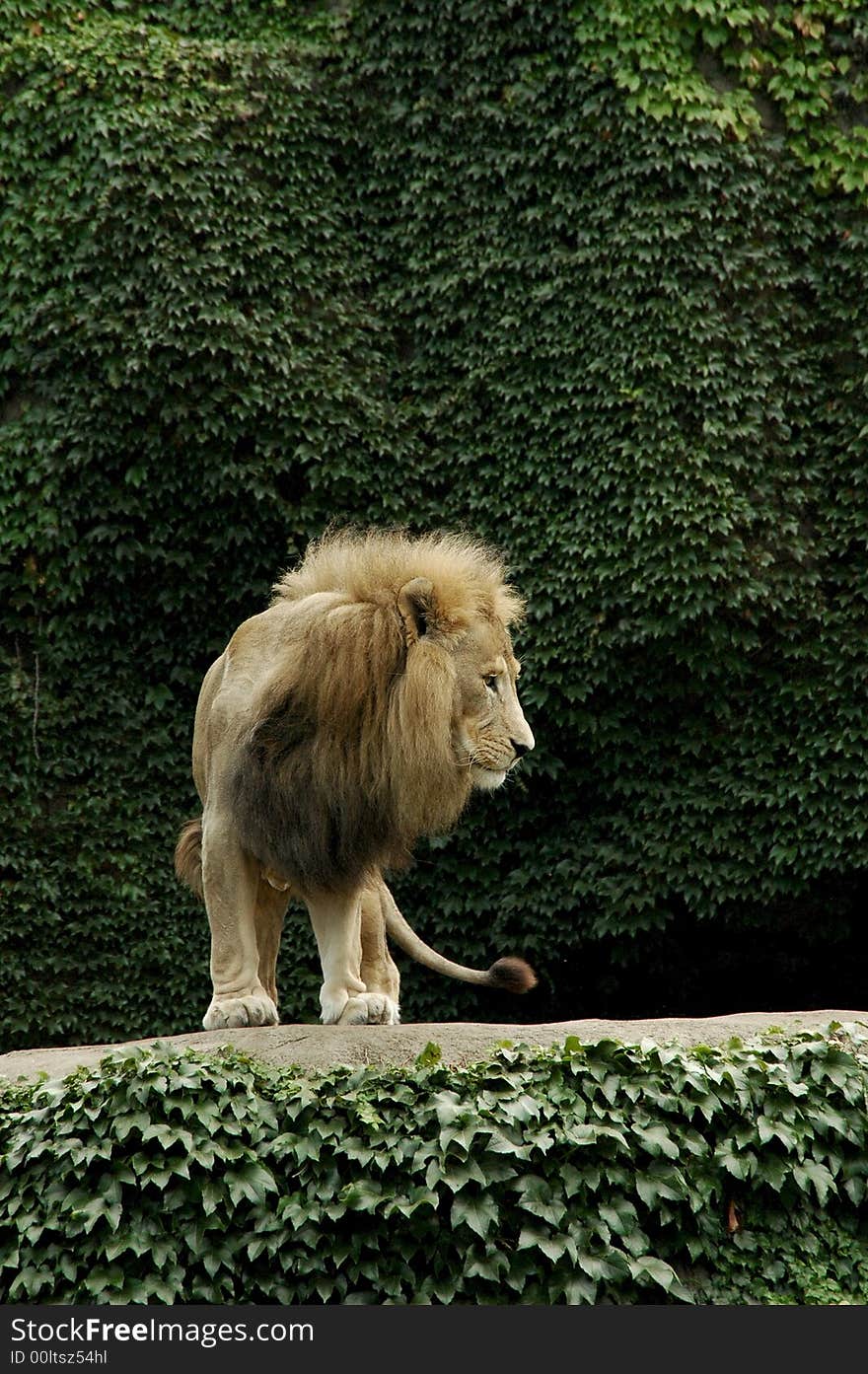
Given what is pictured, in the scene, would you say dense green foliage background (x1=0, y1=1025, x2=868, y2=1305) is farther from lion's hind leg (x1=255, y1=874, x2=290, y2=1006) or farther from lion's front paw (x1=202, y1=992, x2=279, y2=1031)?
lion's hind leg (x1=255, y1=874, x2=290, y2=1006)

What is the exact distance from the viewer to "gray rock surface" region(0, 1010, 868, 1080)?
5738 mm

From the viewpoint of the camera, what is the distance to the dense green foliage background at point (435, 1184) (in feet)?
16.9

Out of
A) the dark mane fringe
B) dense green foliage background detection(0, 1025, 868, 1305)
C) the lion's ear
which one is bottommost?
dense green foliage background detection(0, 1025, 868, 1305)

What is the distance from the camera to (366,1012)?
235 inches

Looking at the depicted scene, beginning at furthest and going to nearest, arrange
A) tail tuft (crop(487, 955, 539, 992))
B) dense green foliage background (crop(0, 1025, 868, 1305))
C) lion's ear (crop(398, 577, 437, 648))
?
tail tuft (crop(487, 955, 539, 992)) < lion's ear (crop(398, 577, 437, 648)) < dense green foliage background (crop(0, 1025, 868, 1305))

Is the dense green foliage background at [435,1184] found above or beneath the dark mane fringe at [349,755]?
beneath

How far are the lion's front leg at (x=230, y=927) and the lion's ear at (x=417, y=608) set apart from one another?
1.02 m

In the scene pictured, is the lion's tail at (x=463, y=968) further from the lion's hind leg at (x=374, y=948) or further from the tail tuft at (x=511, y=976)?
the lion's hind leg at (x=374, y=948)

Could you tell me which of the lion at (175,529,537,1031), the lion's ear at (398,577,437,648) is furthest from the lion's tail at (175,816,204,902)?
the lion's ear at (398,577,437,648)

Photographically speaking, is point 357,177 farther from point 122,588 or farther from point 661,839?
point 661,839

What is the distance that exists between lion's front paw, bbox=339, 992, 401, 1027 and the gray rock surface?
0.28 feet

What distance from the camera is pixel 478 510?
12430 millimetres

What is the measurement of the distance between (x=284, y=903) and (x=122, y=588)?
20.6 feet

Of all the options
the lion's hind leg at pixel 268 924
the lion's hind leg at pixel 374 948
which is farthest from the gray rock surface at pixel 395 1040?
the lion's hind leg at pixel 268 924
